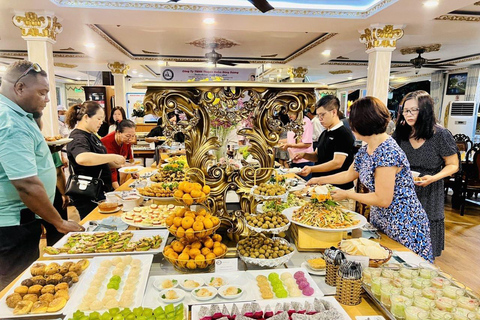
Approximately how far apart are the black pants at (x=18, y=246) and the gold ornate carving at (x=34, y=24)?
4.10m

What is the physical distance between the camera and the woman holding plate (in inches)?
67.5

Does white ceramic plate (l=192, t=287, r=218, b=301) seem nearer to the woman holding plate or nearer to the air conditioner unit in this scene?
the woman holding plate

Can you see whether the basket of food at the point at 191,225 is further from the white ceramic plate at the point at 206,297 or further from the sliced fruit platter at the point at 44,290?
the sliced fruit platter at the point at 44,290

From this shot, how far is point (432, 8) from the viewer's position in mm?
4336

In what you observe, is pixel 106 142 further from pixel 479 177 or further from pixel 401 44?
pixel 401 44

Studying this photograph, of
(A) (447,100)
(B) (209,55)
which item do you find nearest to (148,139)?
(B) (209,55)

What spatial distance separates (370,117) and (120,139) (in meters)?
2.75

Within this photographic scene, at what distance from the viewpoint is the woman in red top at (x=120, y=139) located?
11.4 ft

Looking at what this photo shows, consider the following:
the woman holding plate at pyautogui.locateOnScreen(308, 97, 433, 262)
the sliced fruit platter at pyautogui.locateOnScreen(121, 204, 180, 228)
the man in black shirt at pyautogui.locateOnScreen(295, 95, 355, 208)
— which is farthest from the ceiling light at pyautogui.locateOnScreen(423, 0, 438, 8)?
the sliced fruit platter at pyautogui.locateOnScreen(121, 204, 180, 228)

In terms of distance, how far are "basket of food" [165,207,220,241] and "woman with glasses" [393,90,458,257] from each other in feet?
5.74

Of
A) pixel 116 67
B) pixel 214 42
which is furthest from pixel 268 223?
pixel 116 67

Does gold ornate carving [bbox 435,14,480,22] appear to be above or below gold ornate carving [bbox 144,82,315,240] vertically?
above

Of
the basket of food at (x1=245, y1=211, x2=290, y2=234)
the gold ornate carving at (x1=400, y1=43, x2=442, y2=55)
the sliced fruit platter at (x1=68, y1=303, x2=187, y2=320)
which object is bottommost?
the sliced fruit platter at (x1=68, y1=303, x2=187, y2=320)

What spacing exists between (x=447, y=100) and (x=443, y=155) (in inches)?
459
